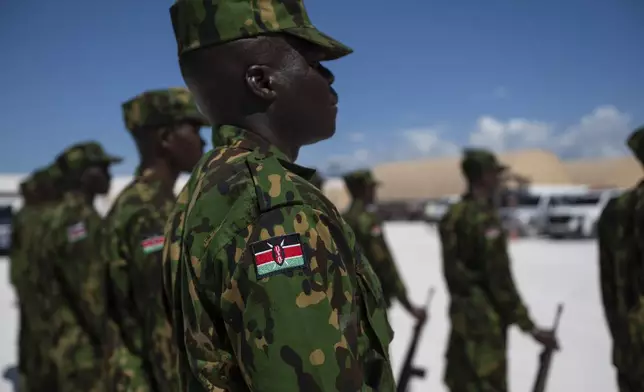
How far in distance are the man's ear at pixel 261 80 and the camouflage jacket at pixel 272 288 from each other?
4.6 inches

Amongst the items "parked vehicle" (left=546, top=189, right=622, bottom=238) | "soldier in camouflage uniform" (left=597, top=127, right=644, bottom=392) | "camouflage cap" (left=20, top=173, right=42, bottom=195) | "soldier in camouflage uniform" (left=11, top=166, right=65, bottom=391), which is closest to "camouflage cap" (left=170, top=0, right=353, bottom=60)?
"soldier in camouflage uniform" (left=597, top=127, right=644, bottom=392)

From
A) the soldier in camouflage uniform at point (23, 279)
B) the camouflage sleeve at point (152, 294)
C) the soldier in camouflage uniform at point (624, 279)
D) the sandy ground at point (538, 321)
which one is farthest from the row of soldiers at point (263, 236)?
the sandy ground at point (538, 321)

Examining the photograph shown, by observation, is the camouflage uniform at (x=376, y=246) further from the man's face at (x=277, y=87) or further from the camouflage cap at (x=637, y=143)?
the man's face at (x=277, y=87)

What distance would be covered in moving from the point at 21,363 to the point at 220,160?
4.37m

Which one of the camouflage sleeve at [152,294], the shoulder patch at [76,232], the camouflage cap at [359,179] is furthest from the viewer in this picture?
the camouflage cap at [359,179]

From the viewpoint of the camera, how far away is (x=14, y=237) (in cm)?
490

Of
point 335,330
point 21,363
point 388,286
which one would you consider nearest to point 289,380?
point 335,330

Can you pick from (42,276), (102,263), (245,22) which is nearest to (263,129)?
(245,22)

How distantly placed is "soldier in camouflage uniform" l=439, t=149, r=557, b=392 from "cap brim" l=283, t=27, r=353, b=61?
324 centimetres

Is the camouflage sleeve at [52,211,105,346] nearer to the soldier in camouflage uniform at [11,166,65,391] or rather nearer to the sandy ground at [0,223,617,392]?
the soldier in camouflage uniform at [11,166,65,391]

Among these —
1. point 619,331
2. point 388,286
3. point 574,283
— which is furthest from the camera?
point 574,283

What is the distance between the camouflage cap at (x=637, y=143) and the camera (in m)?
3.05

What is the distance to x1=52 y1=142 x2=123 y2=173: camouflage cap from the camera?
4.77 m

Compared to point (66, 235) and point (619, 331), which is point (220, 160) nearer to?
point (619, 331)
